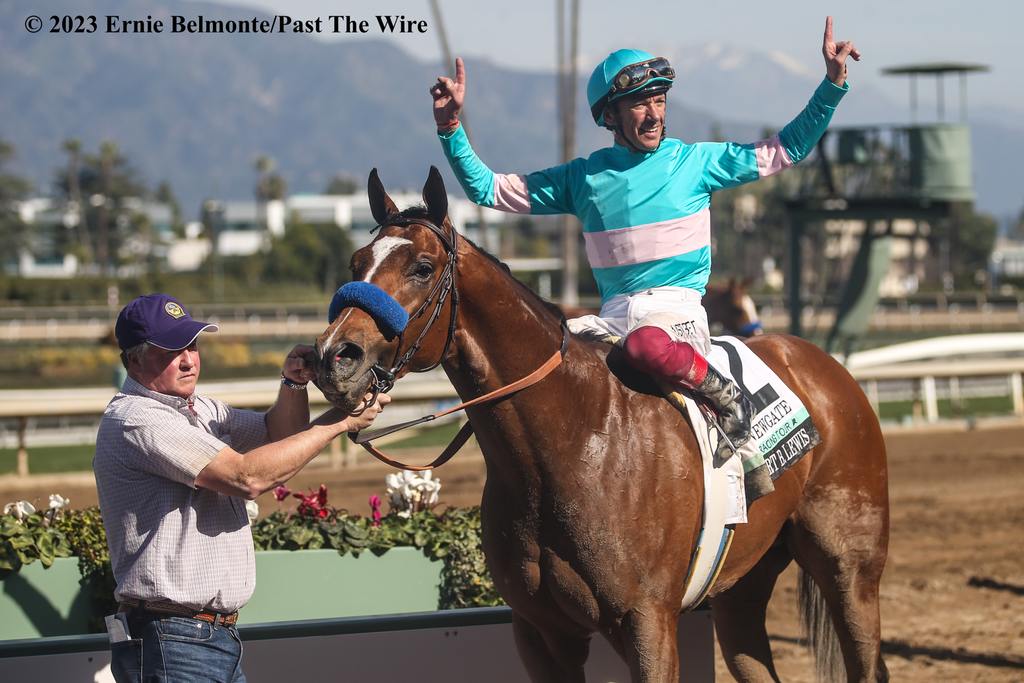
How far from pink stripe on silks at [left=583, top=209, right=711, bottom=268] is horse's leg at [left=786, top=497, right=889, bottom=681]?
1.09m

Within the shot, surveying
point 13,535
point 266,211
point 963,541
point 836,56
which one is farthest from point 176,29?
point 266,211

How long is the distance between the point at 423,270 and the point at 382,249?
0.12 metres

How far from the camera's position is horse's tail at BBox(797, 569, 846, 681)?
14.9 feet

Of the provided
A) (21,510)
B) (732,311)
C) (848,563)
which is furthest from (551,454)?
(732,311)

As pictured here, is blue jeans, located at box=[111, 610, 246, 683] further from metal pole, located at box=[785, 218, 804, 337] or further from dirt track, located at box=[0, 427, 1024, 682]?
metal pole, located at box=[785, 218, 804, 337]

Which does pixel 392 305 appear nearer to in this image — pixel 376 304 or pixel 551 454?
pixel 376 304

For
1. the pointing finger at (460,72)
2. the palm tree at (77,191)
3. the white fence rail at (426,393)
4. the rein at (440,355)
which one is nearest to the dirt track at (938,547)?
the white fence rail at (426,393)

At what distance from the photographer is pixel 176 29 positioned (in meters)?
8.15

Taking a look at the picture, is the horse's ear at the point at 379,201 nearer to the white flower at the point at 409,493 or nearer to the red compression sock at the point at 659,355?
the red compression sock at the point at 659,355

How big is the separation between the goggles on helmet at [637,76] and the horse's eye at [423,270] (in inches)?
36.5

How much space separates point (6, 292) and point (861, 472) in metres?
56.6

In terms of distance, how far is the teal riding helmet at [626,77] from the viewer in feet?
12.0

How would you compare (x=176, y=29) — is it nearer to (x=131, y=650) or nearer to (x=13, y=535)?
(x=13, y=535)

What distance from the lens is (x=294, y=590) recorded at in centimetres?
476
